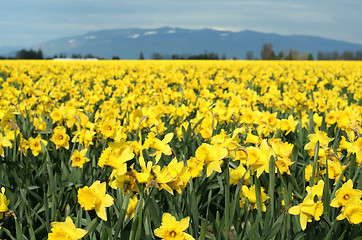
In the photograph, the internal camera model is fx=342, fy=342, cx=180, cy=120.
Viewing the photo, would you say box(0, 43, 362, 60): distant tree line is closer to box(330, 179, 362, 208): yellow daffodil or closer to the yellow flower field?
the yellow flower field

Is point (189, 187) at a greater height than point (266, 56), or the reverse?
point (266, 56)

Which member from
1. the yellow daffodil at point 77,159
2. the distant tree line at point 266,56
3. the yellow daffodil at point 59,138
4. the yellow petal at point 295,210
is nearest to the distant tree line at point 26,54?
the distant tree line at point 266,56

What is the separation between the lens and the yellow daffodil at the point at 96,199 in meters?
1.32

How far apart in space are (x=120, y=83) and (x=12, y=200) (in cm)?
492

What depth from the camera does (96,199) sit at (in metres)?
1.35

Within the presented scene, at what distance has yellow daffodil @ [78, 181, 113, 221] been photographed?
1.32 meters

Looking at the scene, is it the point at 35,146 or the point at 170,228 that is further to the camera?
the point at 35,146

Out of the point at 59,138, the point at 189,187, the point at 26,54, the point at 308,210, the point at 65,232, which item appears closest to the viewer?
the point at 65,232

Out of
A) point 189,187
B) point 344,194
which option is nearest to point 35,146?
point 189,187

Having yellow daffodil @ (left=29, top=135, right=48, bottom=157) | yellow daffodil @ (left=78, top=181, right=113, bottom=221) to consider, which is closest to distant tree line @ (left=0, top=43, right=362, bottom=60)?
yellow daffodil @ (left=29, top=135, right=48, bottom=157)

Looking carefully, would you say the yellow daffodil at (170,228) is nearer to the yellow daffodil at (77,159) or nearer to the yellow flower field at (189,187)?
the yellow flower field at (189,187)

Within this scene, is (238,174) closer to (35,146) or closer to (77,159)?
(77,159)

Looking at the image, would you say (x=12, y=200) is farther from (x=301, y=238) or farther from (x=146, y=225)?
(x=301, y=238)

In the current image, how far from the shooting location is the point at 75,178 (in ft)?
8.68
